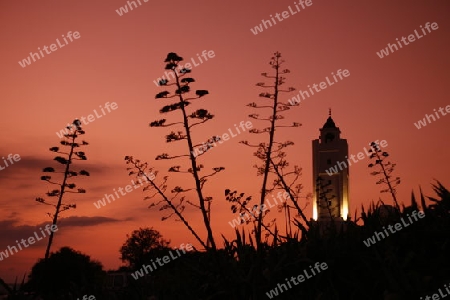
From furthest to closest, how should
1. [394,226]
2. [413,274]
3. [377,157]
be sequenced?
[377,157]
[394,226]
[413,274]

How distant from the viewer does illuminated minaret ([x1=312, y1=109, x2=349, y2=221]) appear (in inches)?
2778

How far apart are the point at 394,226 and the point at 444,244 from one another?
702 mm

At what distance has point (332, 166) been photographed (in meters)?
69.3

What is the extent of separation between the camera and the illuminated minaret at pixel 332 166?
70.6m

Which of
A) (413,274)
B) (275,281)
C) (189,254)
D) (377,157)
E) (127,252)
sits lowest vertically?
(413,274)

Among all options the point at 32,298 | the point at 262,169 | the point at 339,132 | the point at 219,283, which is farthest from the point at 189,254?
the point at 339,132

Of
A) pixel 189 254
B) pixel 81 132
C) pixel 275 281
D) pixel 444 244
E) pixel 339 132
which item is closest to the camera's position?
pixel 444 244

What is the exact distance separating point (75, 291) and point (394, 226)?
310 cm

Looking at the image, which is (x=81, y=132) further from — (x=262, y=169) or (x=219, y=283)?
(x=219, y=283)

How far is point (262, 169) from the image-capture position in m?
24.2

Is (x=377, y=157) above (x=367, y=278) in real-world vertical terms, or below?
above

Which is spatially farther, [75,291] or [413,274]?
[75,291]

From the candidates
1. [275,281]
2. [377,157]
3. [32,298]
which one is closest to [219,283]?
[275,281]

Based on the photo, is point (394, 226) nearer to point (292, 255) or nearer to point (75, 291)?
point (292, 255)
